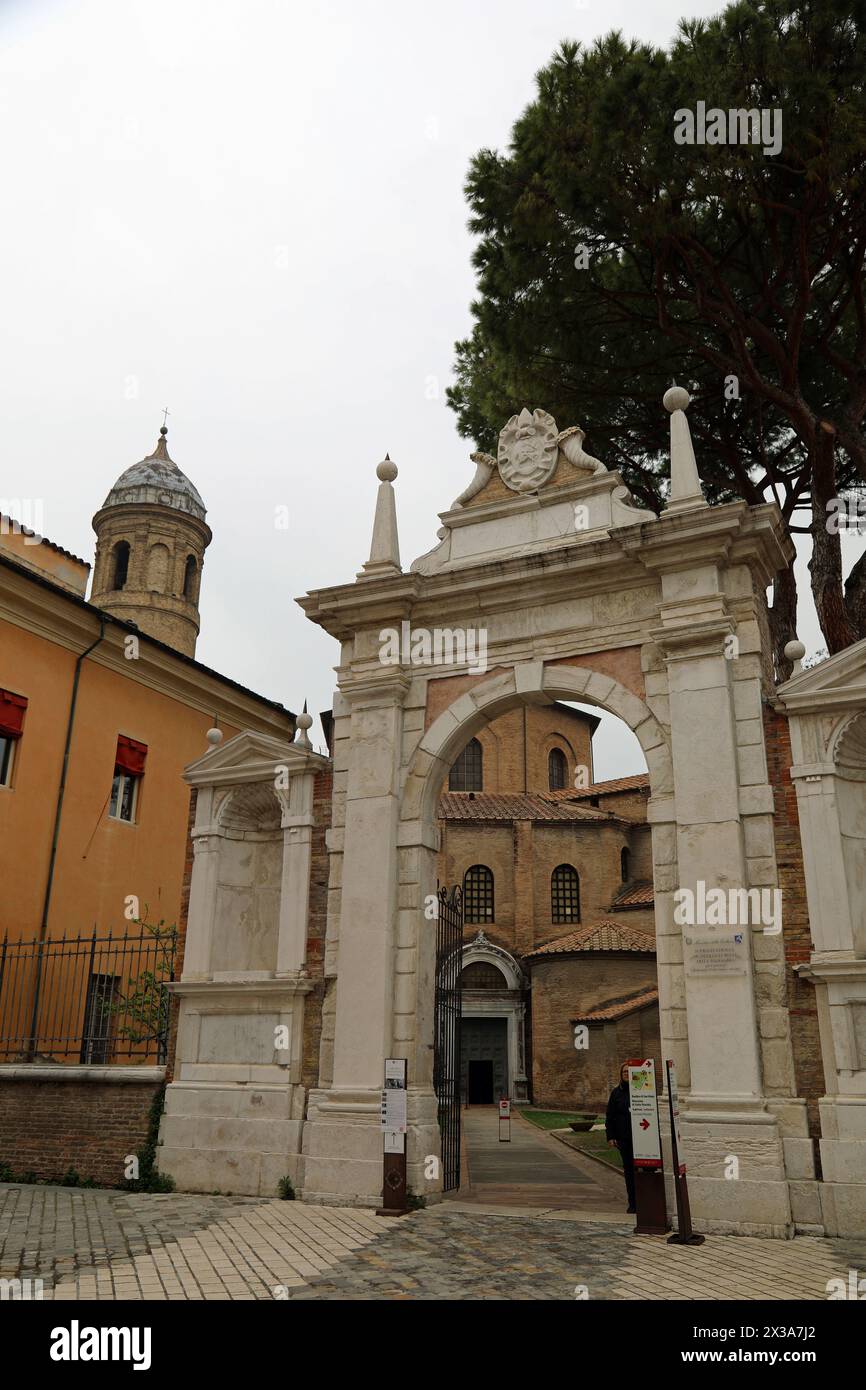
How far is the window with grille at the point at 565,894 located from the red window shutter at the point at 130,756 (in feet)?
61.6

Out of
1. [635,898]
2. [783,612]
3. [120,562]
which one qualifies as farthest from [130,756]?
[635,898]

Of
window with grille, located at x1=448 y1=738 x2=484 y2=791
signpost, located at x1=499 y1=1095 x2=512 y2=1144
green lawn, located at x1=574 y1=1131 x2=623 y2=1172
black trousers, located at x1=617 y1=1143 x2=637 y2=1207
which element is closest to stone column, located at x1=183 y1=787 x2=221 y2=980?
black trousers, located at x1=617 y1=1143 x2=637 y2=1207

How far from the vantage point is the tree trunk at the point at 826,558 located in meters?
13.8

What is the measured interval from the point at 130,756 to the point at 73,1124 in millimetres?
8229

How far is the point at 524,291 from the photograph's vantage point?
48.3 feet

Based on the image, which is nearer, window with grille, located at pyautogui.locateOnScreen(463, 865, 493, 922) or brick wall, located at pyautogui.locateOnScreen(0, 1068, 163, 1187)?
brick wall, located at pyautogui.locateOnScreen(0, 1068, 163, 1187)

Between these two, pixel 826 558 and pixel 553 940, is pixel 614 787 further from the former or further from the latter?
pixel 826 558

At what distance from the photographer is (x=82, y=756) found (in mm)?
17891

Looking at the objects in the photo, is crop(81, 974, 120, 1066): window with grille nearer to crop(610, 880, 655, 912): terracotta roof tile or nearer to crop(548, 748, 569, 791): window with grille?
crop(610, 880, 655, 912): terracotta roof tile

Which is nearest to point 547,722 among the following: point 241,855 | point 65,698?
point 65,698

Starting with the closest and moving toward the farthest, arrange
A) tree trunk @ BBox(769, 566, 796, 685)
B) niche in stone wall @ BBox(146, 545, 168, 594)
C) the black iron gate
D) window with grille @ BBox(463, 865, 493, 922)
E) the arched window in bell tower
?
the black iron gate, tree trunk @ BBox(769, 566, 796, 685), niche in stone wall @ BBox(146, 545, 168, 594), the arched window in bell tower, window with grille @ BBox(463, 865, 493, 922)

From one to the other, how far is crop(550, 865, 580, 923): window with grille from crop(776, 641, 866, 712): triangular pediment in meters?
25.9

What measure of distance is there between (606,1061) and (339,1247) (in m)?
21.2

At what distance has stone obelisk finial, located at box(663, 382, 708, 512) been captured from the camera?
10617mm
